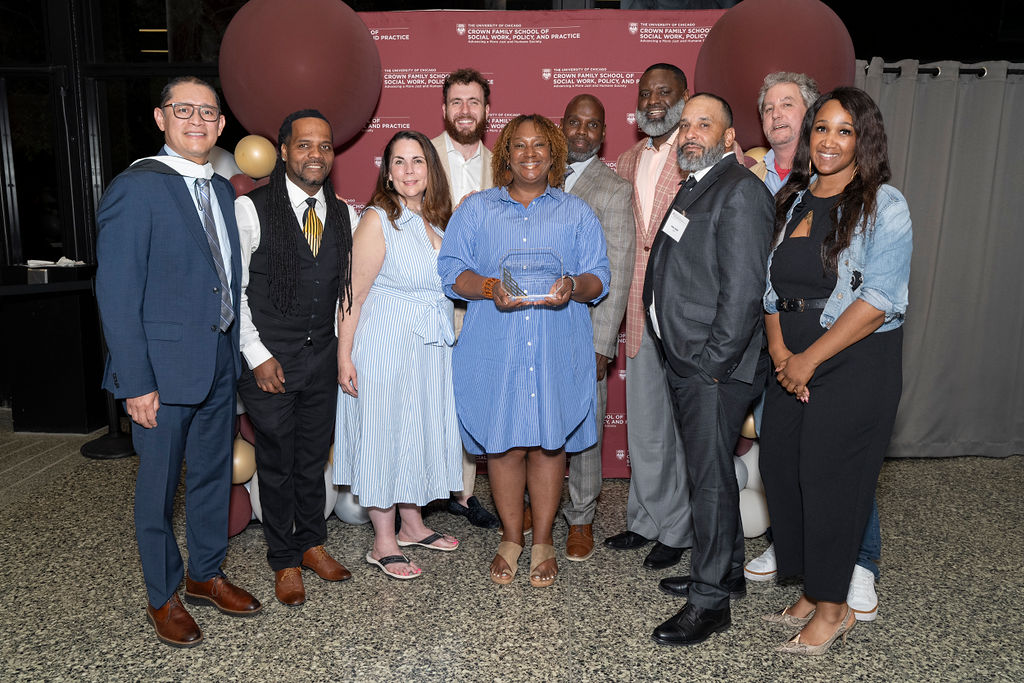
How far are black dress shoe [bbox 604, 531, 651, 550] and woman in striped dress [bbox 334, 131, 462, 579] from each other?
858 millimetres

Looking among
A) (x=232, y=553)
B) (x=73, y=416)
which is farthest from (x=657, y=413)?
(x=73, y=416)

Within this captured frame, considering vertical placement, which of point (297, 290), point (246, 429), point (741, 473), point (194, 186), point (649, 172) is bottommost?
point (741, 473)

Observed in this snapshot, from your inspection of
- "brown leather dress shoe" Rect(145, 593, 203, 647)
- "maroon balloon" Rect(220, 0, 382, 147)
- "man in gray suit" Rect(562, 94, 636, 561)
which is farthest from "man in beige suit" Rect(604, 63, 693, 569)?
"brown leather dress shoe" Rect(145, 593, 203, 647)

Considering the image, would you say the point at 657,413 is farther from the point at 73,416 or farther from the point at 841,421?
the point at 73,416

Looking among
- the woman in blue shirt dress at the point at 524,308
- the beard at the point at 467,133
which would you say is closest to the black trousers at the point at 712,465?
the woman in blue shirt dress at the point at 524,308

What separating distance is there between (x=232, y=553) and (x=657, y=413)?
199 centimetres

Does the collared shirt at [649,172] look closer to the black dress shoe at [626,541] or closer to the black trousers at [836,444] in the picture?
the black trousers at [836,444]

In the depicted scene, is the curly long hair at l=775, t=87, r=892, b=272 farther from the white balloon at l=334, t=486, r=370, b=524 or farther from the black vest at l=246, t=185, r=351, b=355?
the white balloon at l=334, t=486, r=370, b=524

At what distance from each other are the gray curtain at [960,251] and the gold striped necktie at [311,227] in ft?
11.4

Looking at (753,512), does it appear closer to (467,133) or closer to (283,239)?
(467,133)

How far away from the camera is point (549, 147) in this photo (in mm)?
2730

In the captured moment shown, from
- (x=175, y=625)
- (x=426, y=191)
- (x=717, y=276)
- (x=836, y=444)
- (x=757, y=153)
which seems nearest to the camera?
(x=836, y=444)

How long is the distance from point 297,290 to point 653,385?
5.02ft

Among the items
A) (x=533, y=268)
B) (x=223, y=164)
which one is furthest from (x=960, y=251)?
(x=223, y=164)
